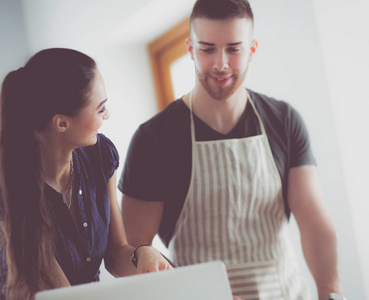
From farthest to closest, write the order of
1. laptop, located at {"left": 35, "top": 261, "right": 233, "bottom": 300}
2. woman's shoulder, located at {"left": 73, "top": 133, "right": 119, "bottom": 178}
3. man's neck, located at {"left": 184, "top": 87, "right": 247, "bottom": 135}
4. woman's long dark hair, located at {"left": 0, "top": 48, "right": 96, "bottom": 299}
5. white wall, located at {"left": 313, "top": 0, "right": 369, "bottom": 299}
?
white wall, located at {"left": 313, "top": 0, "right": 369, "bottom": 299} < man's neck, located at {"left": 184, "top": 87, "right": 247, "bottom": 135} < woman's shoulder, located at {"left": 73, "top": 133, "right": 119, "bottom": 178} < woman's long dark hair, located at {"left": 0, "top": 48, "right": 96, "bottom": 299} < laptop, located at {"left": 35, "top": 261, "right": 233, "bottom": 300}

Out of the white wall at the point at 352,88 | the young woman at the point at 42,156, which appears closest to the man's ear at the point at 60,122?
the young woman at the point at 42,156

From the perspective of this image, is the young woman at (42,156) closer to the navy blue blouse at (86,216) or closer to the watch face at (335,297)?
the navy blue blouse at (86,216)

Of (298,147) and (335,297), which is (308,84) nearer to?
(298,147)

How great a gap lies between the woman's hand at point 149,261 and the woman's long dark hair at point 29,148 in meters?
0.14

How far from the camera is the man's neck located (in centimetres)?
100

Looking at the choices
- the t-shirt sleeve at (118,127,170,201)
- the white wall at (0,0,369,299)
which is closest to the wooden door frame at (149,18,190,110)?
the white wall at (0,0,369,299)

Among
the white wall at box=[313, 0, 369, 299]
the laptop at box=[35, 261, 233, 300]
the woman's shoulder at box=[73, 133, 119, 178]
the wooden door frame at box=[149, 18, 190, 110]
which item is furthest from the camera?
the wooden door frame at box=[149, 18, 190, 110]

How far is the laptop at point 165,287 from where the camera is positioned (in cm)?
50

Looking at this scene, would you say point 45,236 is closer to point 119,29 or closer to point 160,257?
point 160,257

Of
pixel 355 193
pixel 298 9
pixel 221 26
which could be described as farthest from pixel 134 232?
pixel 298 9

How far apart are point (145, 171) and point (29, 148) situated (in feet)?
0.97

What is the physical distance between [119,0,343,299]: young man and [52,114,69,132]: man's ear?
0.28 m

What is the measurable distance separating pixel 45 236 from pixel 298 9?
91cm

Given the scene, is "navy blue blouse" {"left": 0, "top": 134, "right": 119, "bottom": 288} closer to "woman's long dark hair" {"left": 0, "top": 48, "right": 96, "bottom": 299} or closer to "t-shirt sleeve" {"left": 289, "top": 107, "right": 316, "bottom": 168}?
"woman's long dark hair" {"left": 0, "top": 48, "right": 96, "bottom": 299}
